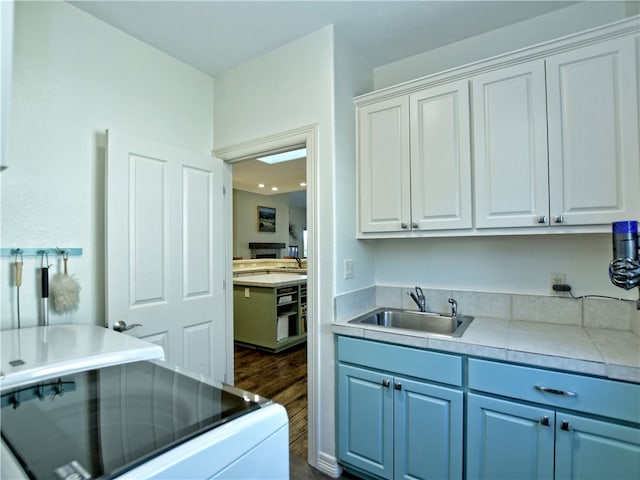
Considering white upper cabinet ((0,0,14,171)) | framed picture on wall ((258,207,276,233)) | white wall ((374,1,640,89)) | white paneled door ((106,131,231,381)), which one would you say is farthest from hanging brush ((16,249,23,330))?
framed picture on wall ((258,207,276,233))

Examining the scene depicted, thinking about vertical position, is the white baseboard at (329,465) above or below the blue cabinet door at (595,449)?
below

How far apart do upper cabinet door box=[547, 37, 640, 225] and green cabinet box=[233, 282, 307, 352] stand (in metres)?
3.17

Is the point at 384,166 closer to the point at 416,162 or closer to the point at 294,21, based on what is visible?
the point at 416,162

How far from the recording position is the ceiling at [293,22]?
1.75m

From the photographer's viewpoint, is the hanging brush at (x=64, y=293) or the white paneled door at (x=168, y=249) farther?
the white paneled door at (x=168, y=249)

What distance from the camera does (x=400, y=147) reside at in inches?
77.0

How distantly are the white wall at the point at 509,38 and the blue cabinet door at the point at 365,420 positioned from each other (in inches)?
79.9

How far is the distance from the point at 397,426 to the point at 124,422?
4.35 feet

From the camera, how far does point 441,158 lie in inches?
72.4

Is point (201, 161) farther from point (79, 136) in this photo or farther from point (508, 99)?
point (508, 99)

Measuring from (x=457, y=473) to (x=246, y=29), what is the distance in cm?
263

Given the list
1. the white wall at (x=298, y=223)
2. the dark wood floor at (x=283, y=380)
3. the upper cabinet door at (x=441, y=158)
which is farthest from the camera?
the white wall at (x=298, y=223)

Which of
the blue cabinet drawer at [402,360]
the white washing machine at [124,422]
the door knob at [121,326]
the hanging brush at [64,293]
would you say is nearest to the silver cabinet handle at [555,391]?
the blue cabinet drawer at [402,360]

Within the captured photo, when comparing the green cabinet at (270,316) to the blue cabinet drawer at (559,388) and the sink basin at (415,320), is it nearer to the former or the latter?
the sink basin at (415,320)
